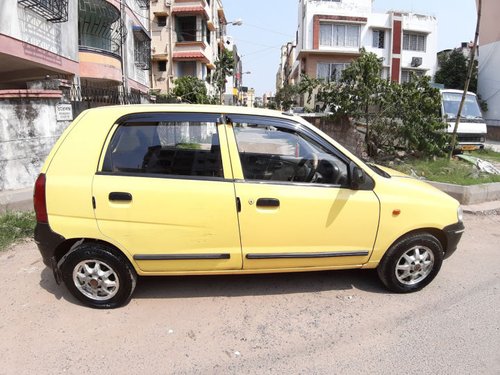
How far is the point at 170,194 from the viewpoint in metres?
3.20

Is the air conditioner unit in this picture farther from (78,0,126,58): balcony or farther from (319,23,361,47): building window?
(78,0,126,58): balcony

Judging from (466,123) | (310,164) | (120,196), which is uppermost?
(466,123)

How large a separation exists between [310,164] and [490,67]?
28743 mm

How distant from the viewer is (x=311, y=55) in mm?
34656

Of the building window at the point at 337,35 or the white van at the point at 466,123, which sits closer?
the white van at the point at 466,123

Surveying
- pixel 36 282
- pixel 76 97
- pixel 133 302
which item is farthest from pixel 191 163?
pixel 76 97

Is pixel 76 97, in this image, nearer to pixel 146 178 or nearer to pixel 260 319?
pixel 146 178

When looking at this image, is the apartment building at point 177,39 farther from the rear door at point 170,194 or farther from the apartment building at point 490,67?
the rear door at point 170,194

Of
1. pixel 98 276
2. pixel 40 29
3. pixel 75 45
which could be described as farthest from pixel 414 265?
pixel 75 45

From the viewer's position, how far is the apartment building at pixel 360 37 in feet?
111

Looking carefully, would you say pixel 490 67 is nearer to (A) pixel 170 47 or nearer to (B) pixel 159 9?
(A) pixel 170 47

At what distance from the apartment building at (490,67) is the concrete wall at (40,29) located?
2351cm

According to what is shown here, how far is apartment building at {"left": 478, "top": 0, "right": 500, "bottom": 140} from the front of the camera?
2417 cm

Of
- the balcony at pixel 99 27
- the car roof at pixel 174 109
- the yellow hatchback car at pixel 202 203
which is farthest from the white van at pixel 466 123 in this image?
the balcony at pixel 99 27
